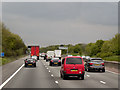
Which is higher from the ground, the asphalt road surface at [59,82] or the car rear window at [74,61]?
the car rear window at [74,61]

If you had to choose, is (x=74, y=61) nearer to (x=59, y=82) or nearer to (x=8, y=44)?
(x=59, y=82)

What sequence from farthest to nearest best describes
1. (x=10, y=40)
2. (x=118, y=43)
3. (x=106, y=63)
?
1. (x=118, y=43)
2. (x=10, y=40)
3. (x=106, y=63)

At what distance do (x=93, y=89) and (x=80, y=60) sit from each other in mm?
6857

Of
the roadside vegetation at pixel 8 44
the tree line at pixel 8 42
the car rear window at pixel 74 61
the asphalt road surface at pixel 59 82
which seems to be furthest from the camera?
the tree line at pixel 8 42

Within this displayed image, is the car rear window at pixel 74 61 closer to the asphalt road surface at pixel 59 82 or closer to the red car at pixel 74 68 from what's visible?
the red car at pixel 74 68

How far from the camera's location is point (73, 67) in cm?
2095

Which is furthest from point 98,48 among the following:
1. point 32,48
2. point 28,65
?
point 28,65

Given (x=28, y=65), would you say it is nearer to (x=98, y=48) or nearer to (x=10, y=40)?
(x=10, y=40)

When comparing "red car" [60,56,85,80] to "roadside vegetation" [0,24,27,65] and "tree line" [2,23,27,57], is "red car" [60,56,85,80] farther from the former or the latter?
"tree line" [2,23,27,57]

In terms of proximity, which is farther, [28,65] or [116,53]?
[116,53]

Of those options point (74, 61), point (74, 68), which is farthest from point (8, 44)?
point (74, 68)

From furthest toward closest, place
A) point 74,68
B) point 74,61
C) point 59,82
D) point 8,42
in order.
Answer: point 8,42 → point 74,61 → point 74,68 → point 59,82

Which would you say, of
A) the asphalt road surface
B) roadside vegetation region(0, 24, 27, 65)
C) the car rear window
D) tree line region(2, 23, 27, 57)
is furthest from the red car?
tree line region(2, 23, 27, 57)

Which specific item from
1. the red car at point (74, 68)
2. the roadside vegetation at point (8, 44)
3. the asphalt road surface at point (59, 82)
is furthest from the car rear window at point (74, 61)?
the roadside vegetation at point (8, 44)
